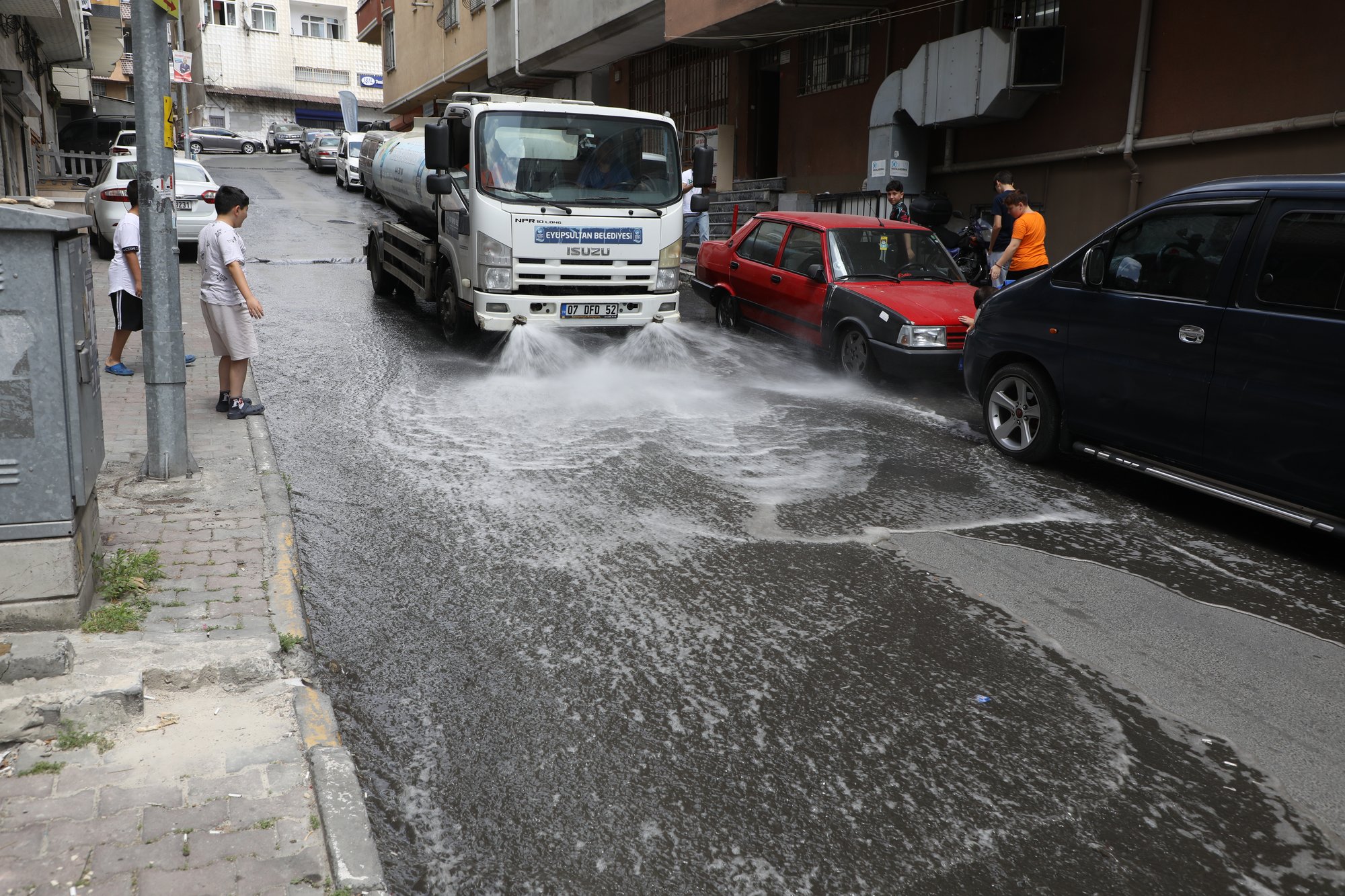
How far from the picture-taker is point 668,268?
429 inches

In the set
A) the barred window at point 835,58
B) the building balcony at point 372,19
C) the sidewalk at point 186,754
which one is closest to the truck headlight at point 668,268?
the sidewalk at point 186,754

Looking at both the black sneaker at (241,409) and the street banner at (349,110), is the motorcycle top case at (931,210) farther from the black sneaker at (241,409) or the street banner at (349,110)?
the street banner at (349,110)

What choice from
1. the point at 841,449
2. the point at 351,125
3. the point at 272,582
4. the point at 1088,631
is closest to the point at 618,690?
the point at 272,582

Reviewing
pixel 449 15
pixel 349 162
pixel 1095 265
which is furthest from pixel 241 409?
pixel 449 15

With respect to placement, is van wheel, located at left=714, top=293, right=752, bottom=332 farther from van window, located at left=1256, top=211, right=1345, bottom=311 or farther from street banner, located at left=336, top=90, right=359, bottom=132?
street banner, located at left=336, top=90, right=359, bottom=132

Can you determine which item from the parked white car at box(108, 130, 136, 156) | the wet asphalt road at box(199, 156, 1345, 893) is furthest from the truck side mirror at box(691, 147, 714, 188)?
the parked white car at box(108, 130, 136, 156)

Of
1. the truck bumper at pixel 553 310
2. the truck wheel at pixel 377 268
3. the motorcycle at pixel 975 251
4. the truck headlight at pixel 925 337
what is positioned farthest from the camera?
the truck wheel at pixel 377 268

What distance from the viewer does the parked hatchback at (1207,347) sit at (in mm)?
5371

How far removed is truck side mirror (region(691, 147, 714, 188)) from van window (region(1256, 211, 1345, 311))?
5.97 meters

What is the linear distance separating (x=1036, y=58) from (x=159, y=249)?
11.7 metres

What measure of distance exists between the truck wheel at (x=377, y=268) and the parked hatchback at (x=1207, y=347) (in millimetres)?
9871

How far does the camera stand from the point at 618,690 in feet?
13.0

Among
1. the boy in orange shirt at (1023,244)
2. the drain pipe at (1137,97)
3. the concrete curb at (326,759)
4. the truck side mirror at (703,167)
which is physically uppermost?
the drain pipe at (1137,97)

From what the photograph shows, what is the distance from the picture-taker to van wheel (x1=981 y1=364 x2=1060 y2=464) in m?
7.21
